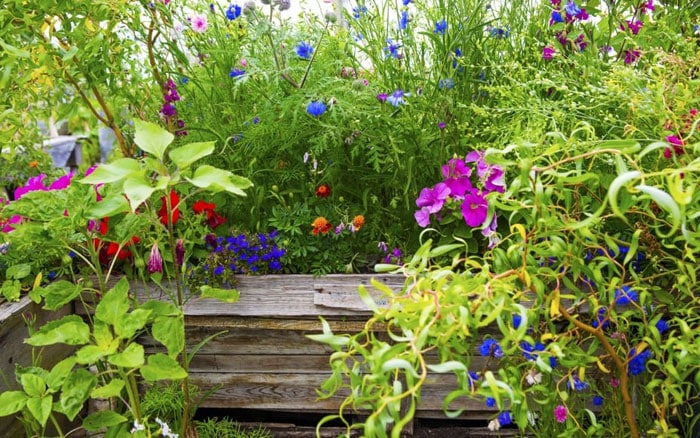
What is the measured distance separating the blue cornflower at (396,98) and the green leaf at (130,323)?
2.24ft

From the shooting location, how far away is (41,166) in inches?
95.3

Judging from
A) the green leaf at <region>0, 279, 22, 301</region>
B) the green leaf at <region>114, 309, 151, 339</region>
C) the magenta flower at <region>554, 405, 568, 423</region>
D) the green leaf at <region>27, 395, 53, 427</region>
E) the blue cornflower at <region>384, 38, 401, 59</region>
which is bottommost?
the magenta flower at <region>554, 405, 568, 423</region>

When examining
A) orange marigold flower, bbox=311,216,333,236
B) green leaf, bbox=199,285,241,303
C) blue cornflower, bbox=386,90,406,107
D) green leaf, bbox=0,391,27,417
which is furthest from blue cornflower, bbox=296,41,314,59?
green leaf, bbox=0,391,27,417

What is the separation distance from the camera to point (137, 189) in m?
0.99

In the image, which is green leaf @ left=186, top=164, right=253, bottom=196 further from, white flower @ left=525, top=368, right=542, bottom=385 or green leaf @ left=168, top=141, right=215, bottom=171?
white flower @ left=525, top=368, right=542, bottom=385

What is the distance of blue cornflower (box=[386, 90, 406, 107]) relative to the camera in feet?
4.67

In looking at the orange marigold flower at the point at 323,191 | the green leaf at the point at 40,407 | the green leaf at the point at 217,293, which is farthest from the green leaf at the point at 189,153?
the orange marigold flower at the point at 323,191

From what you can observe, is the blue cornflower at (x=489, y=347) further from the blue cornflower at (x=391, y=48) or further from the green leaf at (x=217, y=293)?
the blue cornflower at (x=391, y=48)

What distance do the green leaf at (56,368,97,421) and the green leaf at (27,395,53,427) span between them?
0.02 meters

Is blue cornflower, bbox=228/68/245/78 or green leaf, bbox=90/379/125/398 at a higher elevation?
blue cornflower, bbox=228/68/245/78

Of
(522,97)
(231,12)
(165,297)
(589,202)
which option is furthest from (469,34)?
(165,297)

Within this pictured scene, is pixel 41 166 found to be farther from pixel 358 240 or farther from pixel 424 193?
pixel 424 193

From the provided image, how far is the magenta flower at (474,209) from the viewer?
1.49 m

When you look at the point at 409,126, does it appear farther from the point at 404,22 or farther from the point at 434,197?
the point at 404,22
